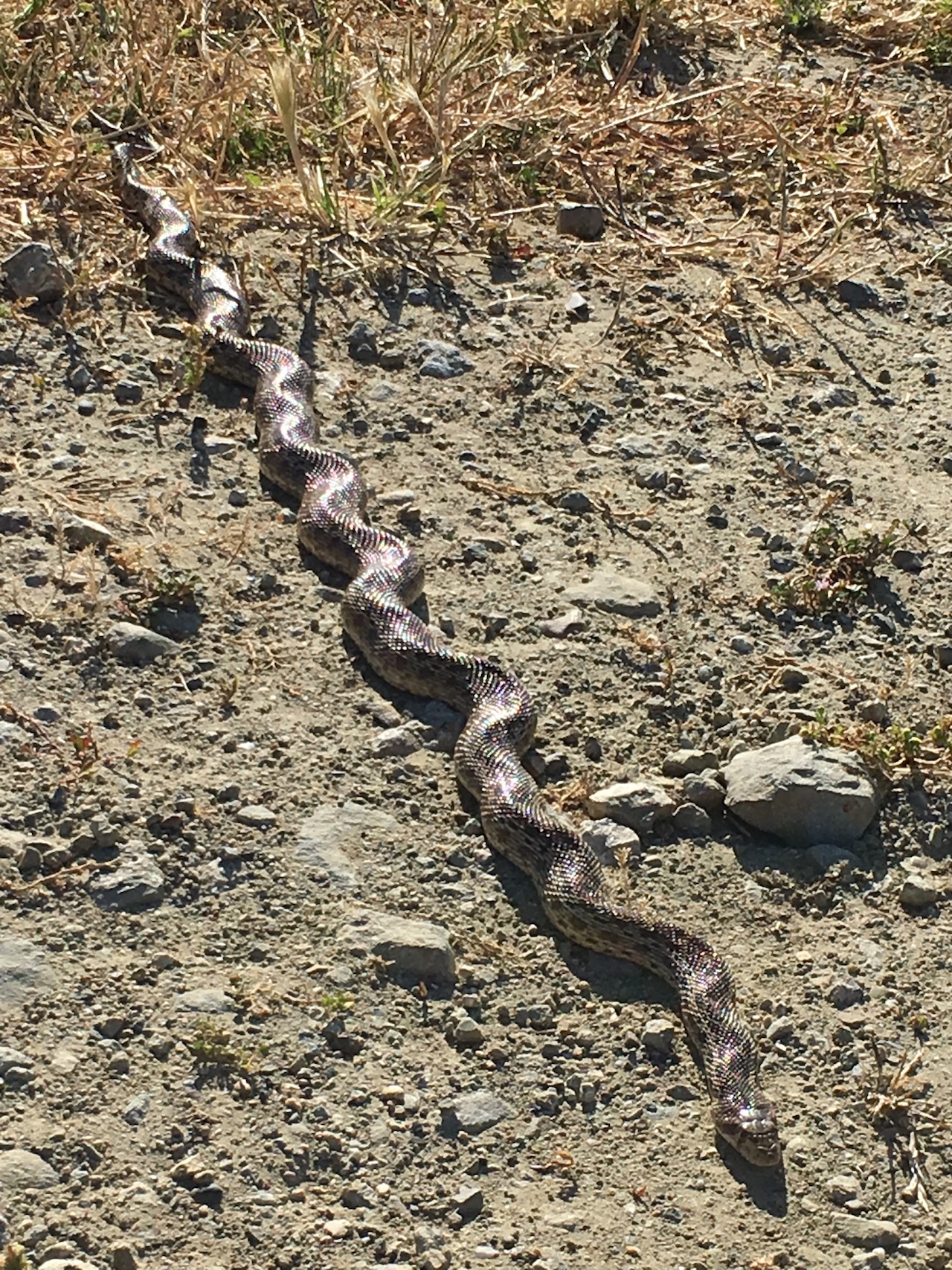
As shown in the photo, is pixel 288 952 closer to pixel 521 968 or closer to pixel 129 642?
pixel 521 968

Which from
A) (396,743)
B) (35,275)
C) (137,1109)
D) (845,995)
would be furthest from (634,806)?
(35,275)

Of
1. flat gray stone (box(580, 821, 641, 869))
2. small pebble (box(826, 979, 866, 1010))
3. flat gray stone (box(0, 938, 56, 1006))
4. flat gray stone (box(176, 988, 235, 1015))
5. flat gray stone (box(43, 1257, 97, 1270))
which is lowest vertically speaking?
flat gray stone (box(0, 938, 56, 1006))

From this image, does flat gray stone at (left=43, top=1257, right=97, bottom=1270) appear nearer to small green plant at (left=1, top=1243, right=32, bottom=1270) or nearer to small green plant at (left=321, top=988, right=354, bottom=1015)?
small green plant at (left=1, top=1243, right=32, bottom=1270)

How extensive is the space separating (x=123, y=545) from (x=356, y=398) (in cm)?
162

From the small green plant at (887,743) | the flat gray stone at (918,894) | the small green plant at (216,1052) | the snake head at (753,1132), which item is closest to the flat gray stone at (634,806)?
the small green plant at (887,743)

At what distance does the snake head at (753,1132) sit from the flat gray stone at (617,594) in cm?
249

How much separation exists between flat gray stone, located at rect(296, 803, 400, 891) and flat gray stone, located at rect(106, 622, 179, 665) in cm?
99

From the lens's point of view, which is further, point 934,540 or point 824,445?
point 824,445

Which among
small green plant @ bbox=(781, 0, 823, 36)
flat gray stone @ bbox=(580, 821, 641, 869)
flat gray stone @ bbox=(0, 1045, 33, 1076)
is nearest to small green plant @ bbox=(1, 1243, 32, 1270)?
flat gray stone @ bbox=(0, 1045, 33, 1076)

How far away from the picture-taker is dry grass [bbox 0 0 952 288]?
9.37 metres

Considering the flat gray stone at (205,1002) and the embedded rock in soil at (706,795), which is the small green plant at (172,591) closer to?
the flat gray stone at (205,1002)

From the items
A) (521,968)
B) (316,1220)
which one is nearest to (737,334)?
(521,968)

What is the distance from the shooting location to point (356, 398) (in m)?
8.27

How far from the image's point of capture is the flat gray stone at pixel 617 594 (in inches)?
283
